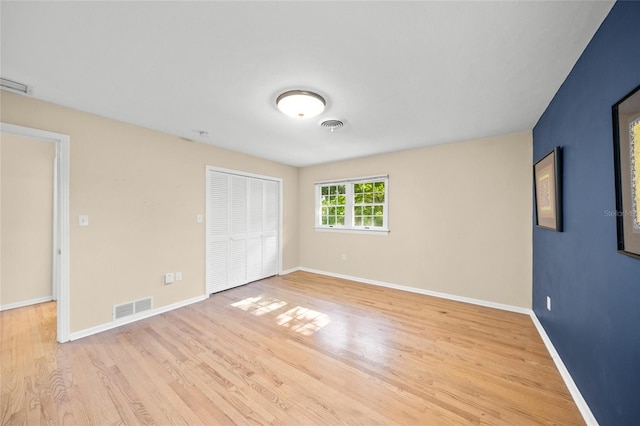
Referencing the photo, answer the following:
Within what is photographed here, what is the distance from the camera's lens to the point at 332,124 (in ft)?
9.47

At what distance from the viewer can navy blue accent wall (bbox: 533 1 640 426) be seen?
1.14 metres

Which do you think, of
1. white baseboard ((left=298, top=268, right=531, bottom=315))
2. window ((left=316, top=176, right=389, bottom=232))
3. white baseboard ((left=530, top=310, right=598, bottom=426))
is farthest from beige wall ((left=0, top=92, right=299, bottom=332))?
white baseboard ((left=530, top=310, right=598, bottom=426))

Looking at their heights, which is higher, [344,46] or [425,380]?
[344,46]

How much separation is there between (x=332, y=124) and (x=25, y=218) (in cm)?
454

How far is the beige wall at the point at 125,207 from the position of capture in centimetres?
253

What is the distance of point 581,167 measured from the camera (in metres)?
1.66

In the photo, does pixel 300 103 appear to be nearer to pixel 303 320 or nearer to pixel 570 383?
pixel 303 320

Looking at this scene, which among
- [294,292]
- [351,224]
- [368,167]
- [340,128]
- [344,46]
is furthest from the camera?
[351,224]

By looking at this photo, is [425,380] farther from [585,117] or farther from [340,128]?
[340,128]

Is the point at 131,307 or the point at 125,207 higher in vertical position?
the point at 125,207

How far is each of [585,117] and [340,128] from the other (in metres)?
2.16

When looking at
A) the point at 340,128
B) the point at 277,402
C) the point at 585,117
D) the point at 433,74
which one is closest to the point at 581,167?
the point at 585,117

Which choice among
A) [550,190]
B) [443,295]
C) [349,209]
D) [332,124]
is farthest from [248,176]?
[550,190]

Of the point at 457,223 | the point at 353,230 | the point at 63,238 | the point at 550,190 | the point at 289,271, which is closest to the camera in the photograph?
the point at 550,190
